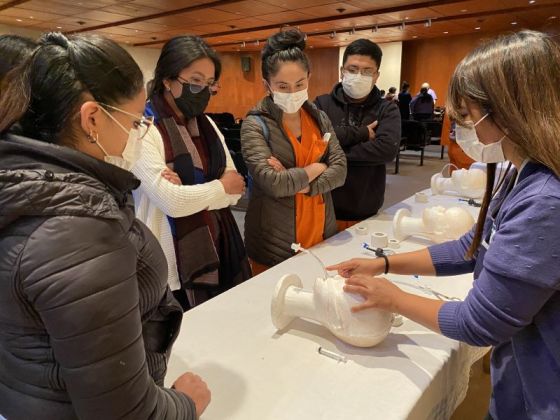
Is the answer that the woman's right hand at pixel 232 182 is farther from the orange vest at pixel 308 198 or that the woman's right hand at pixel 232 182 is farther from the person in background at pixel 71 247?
the person in background at pixel 71 247

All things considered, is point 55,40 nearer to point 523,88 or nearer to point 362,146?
point 523,88

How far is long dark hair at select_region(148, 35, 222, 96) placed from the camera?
1383mm

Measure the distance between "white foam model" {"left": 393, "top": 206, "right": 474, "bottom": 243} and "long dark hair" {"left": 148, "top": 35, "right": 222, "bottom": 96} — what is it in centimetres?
101

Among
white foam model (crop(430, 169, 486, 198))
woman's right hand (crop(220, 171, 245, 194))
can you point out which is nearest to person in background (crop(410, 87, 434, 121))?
white foam model (crop(430, 169, 486, 198))

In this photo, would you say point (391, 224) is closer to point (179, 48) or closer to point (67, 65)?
point (179, 48)

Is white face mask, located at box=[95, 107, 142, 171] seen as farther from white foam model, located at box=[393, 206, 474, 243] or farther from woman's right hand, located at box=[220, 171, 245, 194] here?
white foam model, located at box=[393, 206, 474, 243]

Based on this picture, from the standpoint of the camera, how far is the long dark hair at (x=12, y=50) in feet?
1.88

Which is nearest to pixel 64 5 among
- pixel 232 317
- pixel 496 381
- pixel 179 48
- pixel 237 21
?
pixel 237 21

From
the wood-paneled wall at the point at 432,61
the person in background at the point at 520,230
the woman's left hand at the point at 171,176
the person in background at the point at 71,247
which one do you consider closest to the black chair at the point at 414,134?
the wood-paneled wall at the point at 432,61

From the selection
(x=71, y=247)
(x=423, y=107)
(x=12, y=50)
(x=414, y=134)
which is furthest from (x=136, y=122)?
(x=423, y=107)

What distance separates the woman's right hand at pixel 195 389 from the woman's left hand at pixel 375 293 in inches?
14.5

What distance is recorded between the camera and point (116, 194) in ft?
2.12

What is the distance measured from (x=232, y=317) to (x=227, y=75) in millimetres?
14999

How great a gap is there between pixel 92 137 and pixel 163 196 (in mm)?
673
